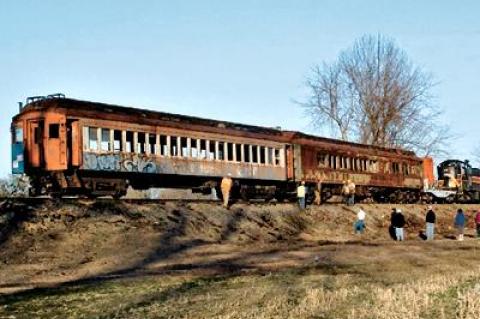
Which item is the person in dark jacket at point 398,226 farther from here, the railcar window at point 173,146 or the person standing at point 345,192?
the railcar window at point 173,146

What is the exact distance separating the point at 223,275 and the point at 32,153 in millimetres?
11327

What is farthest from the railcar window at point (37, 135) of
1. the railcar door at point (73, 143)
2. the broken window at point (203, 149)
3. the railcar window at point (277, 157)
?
the railcar window at point (277, 157)

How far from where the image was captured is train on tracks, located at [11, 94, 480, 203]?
973 inches

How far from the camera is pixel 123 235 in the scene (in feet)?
70.8

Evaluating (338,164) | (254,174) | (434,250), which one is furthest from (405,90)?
(434,250)

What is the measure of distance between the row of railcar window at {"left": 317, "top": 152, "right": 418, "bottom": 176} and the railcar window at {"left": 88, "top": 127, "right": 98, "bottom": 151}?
16408 mm

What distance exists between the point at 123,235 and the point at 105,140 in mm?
4981

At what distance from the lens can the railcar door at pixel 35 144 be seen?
25.0 m

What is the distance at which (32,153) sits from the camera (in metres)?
25.3

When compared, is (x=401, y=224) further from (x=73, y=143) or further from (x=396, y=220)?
(x=73, y=143)

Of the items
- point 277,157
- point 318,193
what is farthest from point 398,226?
point 277,157

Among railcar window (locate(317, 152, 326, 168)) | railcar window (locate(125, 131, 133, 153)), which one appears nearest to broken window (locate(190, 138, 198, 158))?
railcar window (locate(125, 131, 133, 153))

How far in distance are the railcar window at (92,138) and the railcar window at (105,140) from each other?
285mm

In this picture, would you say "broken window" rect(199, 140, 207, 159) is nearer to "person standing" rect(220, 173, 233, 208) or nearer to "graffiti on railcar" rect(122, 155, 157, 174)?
"person standing" rect(220, 173, 233, 208)
